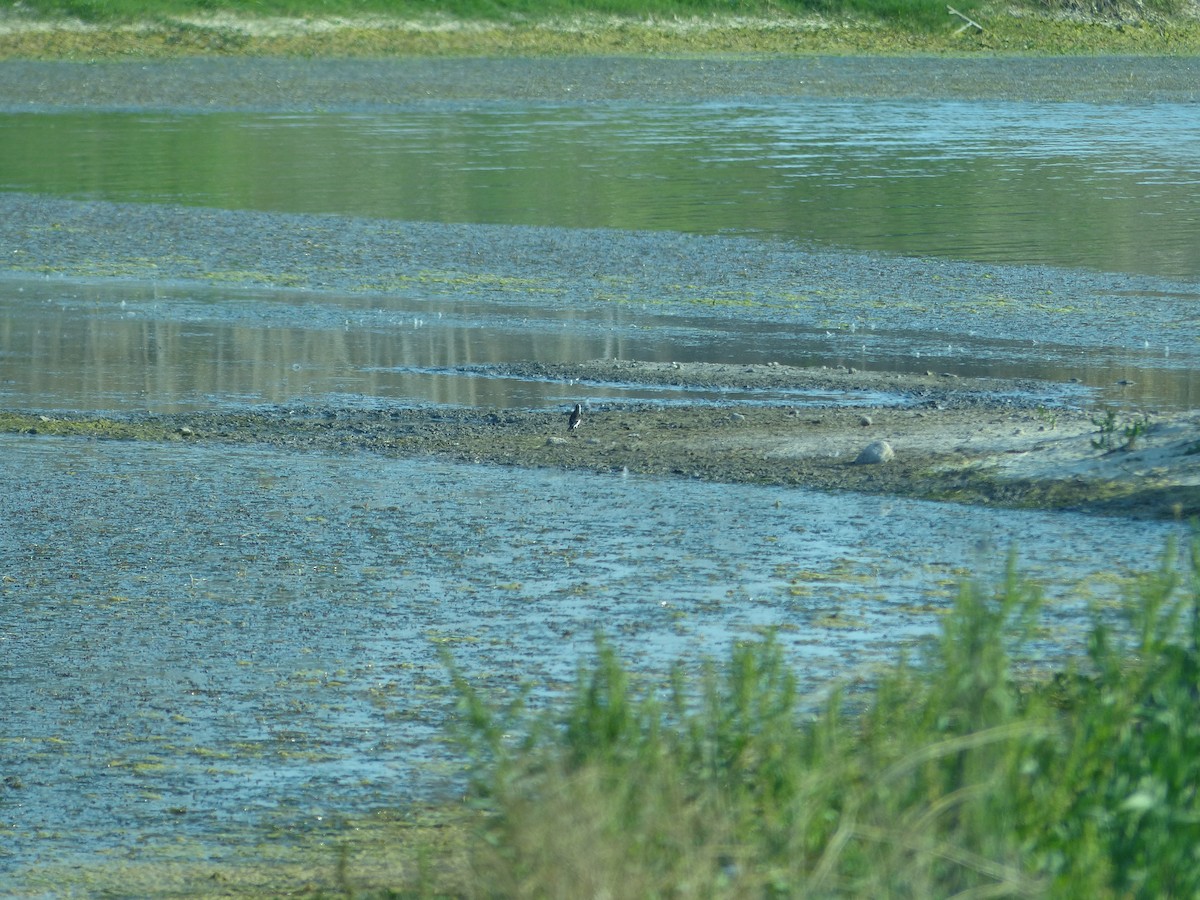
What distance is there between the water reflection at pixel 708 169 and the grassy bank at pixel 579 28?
14208mm

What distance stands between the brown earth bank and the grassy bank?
35.0 meters

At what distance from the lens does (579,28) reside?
52062mm

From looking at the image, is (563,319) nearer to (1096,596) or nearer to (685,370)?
(685,370)

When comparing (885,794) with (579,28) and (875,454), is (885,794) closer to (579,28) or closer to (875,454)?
(875,454)

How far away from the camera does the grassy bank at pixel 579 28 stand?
46.1 meters

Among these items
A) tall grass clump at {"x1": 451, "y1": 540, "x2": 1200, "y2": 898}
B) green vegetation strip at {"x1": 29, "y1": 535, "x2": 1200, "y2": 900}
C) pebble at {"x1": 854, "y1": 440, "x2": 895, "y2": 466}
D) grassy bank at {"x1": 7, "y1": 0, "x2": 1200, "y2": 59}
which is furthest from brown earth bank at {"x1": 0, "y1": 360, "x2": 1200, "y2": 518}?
grassy bank at {"x1": 7, "y1": 0, "x2": 1200, "y2": 59}

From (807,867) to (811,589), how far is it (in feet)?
11.1

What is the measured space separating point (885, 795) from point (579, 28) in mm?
49928

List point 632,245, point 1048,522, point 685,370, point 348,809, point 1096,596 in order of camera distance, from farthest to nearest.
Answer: point 632,245 → point 685,370 → point 1048,522 → point 1096,596 → point 348,809

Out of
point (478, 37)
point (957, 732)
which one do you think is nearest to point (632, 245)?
point (957, 732)

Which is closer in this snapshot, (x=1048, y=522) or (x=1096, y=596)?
(x=1096, y=596)

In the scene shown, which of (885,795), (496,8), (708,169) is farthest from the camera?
(496,8)

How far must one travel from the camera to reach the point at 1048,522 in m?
7.86

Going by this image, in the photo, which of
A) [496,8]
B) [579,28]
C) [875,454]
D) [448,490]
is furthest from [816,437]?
[496,8]
